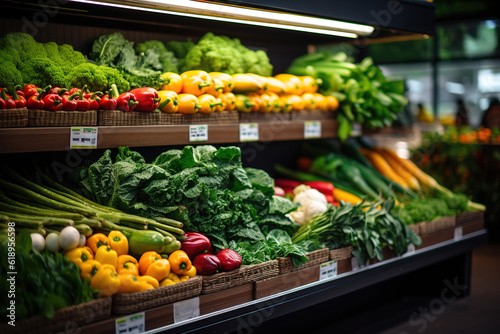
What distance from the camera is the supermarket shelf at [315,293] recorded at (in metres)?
2.23

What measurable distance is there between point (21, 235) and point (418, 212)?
261cm

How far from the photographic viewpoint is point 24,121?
6.90ft

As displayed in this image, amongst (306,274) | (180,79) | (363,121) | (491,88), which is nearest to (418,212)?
(363,121)

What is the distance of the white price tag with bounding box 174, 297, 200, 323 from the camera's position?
6.96 ft

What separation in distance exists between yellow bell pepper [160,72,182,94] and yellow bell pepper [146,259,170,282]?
3.45 feet

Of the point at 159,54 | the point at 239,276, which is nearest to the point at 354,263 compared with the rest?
the point at 239,276

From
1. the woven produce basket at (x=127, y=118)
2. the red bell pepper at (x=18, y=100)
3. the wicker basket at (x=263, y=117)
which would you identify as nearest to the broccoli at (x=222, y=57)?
the wicker basket at (x=263, y=117)

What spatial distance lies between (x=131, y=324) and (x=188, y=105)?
3.86 feet

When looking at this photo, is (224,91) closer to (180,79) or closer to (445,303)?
(180,79)

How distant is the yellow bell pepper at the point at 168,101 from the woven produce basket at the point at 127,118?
0.17 feet

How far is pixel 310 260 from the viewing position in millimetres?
2701

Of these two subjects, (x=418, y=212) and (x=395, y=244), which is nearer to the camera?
(x=395, y=244)

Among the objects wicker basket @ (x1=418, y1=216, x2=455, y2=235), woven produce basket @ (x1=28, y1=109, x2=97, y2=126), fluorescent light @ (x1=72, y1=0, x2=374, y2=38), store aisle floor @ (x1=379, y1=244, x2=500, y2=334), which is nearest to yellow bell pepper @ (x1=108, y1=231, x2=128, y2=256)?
woven produce basket @ (x1=28, y1=109, x2=97, y2=126)

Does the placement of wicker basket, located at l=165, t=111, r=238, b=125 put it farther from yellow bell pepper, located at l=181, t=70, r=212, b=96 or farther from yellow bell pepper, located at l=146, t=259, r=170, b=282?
yellow bell pepper, located at l=146, t=259, r=170, b=282
